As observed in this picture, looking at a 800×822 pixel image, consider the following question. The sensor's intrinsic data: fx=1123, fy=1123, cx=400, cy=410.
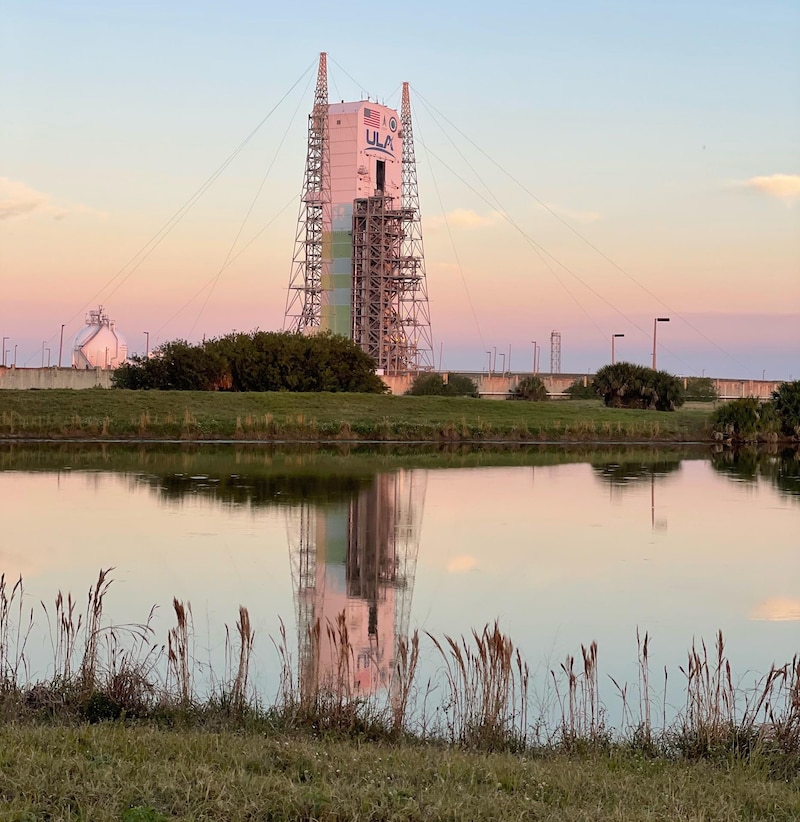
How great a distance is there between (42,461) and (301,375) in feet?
91.0

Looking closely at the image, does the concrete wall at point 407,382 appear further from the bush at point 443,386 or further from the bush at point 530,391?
Answer: the bush at point 530,391

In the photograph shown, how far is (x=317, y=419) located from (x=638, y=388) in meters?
21.4

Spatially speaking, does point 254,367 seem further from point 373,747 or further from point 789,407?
point 373,747

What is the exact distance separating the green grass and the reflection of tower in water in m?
1.30

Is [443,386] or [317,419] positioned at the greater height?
[443,386]

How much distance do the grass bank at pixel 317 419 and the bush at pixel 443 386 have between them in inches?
475

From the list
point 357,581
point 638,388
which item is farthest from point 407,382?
point 357,581

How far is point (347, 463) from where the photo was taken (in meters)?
31.5

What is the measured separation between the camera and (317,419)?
45.9m

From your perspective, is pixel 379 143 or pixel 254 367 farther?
pixel 379 143

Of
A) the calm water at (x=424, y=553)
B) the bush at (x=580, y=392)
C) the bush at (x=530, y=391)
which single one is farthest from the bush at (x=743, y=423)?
the bush at (x=580, y=392)

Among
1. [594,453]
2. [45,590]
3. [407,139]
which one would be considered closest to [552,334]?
[407,139]

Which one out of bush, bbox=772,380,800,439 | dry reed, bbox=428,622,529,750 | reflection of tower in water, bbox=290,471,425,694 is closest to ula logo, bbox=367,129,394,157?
Result: bush, bbox=772,380,800,439

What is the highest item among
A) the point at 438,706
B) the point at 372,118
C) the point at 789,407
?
the point at 372,118
